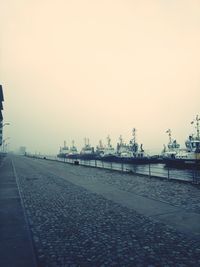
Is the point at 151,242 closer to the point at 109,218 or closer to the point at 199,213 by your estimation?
the point at 109,218

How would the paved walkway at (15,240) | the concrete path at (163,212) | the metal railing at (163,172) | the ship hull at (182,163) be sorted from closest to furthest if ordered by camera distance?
the paved walkway at (15,240) < the concrete path at (163,212) < the metal railing at (163,172) < the ship hull at (182,163)

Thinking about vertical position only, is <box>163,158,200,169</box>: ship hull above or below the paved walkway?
below

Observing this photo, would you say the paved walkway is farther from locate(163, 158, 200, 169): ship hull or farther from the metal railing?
locate(163, 158, 200, 169): ship hull

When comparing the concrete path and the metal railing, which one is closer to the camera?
the concrete path

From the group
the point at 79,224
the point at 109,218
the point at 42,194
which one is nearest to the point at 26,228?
the point at 79,224

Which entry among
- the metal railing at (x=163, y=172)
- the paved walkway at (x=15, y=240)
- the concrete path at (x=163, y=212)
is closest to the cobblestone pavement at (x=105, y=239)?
the paved walkway at (x=15, y=240)

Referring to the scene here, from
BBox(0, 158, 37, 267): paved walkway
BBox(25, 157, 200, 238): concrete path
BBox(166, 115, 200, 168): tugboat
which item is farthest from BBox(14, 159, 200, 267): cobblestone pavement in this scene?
BBox(166, 115, 200, 168): tugboat

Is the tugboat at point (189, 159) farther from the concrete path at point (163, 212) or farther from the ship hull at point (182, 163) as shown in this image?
the concrete path at point (163, 212)

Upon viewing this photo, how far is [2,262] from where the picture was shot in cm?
564

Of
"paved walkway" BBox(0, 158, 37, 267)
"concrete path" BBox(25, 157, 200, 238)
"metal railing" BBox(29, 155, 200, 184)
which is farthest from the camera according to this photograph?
"metal railing" BBox(29, 155, 200, 184)

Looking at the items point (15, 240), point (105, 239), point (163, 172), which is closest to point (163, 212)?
point (105, 239)

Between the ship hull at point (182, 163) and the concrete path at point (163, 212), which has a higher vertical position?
the concrete path at point (163, 212)

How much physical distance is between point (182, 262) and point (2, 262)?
388 centimetres

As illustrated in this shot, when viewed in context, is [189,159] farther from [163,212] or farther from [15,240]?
[15,240]
